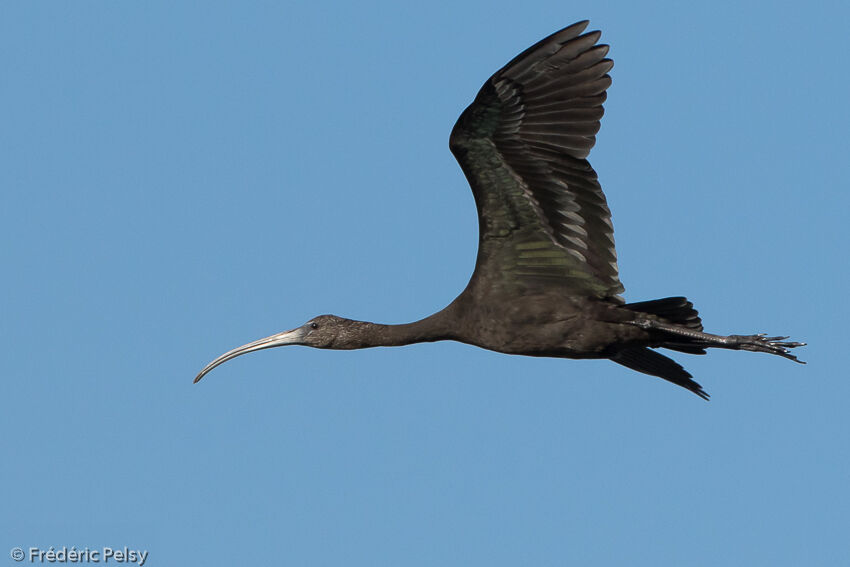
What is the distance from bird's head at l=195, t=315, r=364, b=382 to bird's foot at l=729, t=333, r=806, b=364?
344 cm

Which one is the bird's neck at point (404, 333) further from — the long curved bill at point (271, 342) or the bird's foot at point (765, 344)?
the bird's foot at point (765, 344)

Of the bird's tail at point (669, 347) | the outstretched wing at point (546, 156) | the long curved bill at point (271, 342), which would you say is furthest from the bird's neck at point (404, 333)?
the bird's tail at point (669, 347)

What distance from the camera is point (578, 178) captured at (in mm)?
11883

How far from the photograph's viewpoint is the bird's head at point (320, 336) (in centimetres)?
1336

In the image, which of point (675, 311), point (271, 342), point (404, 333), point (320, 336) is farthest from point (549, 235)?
point (271, 342)

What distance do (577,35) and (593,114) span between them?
0.66 m

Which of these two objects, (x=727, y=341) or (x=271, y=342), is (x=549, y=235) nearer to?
(x=727, y=341)

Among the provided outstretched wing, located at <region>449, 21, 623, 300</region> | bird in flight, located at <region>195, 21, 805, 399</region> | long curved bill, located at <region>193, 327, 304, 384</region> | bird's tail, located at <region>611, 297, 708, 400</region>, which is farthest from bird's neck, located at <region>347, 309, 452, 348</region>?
bird's tail, located at <region>611, 297, 708, 400</region>

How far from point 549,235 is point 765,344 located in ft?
6.90

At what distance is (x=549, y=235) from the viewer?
1215 centimetres

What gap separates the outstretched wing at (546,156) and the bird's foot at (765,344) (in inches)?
44.9

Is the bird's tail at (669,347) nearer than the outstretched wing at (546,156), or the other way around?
the outstretched wing at (546,156)

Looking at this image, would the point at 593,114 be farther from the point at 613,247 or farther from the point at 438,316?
the point at 438,316

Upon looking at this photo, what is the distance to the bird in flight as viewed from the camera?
1170 cm
